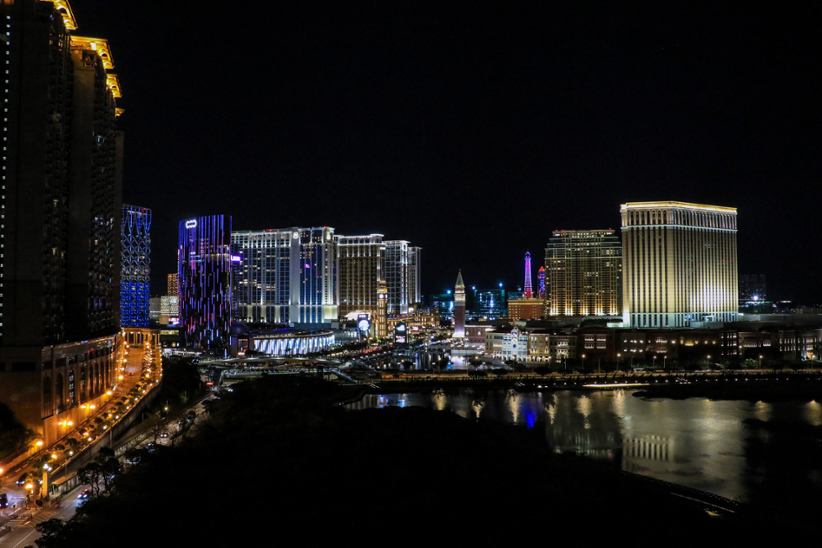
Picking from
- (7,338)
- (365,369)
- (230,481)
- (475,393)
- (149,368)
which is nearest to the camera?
(230,481)

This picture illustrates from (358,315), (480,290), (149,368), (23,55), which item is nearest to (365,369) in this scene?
(149,368)

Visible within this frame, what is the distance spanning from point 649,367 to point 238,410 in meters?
23.9

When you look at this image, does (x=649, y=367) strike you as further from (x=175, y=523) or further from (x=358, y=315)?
(x=175, y=523)

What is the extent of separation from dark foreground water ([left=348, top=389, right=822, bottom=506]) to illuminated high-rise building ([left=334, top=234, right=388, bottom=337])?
86.1ft

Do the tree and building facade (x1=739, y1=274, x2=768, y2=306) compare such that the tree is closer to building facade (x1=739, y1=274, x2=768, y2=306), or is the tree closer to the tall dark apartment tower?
the tall dark apartment tower

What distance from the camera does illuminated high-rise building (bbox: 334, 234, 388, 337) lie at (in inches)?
2253

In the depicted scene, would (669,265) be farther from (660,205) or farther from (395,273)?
(395,273)

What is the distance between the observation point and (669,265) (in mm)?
47250

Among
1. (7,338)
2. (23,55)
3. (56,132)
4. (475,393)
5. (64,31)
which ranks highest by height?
(64,31)

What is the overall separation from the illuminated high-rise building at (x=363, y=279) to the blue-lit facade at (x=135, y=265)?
17642mm

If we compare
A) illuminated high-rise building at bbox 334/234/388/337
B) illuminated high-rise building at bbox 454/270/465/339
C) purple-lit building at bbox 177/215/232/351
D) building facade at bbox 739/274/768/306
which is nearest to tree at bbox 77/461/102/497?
purple-lit building at bbox 177/215/232/351

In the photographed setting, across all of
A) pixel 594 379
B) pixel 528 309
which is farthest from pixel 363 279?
pixel 594 379

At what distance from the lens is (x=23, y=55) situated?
680 inches

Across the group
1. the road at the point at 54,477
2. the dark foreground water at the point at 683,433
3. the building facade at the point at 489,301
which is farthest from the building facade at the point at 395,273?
the building facade at the point at 489,301
